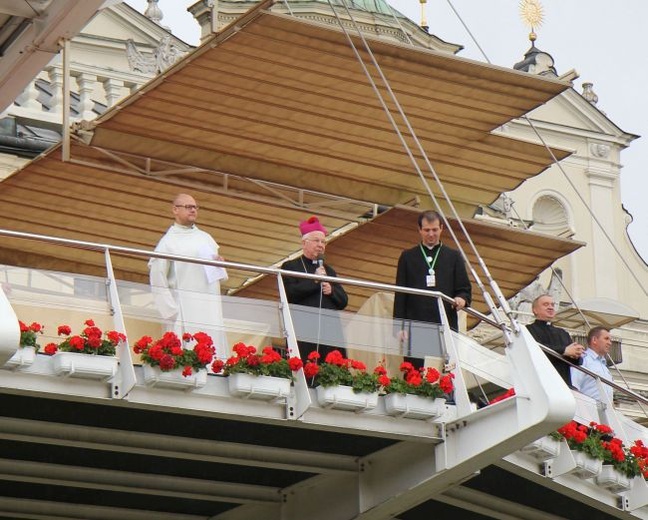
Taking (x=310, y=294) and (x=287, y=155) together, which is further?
(x=287, y=155)

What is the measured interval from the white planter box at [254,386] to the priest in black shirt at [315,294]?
0.53m

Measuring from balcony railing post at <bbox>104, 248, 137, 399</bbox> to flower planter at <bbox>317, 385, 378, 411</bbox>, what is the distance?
171 centimetres

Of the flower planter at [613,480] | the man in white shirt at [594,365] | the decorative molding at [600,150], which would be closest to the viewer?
the flower planter at [613,480]

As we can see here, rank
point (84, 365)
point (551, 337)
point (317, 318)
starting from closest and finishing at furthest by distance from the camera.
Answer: point (84, 365), point (317, 318), point (551, 337)

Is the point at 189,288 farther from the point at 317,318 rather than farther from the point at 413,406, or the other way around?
the point at 413,406

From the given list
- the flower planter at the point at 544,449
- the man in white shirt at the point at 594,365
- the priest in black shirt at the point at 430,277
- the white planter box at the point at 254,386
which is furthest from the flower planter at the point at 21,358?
the man in white shirt at the point at 594,365

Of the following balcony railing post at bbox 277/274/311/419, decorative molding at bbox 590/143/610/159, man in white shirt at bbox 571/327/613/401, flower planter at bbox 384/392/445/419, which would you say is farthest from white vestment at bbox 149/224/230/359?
decorative molding at bbox 590/143/610/159

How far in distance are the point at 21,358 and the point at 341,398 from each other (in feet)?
9.22

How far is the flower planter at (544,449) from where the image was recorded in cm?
2103

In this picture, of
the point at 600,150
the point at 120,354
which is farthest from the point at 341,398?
the point at 600,150

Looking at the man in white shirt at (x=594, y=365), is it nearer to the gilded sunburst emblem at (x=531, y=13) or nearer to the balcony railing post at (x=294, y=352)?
the balcony railing post at (x=294, y=352)

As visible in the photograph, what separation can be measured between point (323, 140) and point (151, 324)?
747cm

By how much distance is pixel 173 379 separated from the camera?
19109 mm

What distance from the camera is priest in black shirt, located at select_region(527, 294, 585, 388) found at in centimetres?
2186
